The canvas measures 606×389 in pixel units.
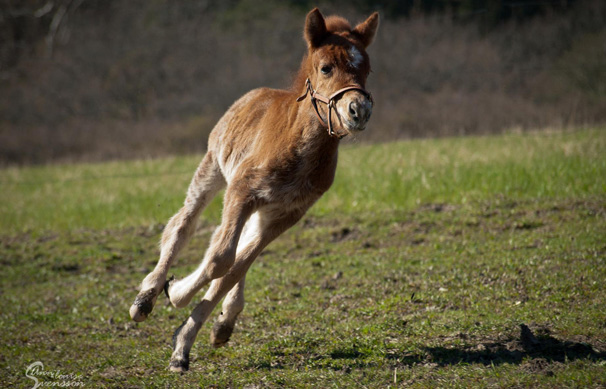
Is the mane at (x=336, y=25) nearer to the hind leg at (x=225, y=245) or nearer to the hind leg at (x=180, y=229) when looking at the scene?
the hind leg at (x=225, y=245)

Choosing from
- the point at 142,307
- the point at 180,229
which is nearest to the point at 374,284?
the point at 180,229

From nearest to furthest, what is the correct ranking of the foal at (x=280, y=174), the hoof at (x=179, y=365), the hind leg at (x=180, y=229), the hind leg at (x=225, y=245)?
the foal at (x=280, y=174), the hind leg at (x=225, y=245), the hoof at (x=179, y=365), the hind leg at (x=180, y=229)

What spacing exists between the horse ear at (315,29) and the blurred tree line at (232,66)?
19372 millimetres

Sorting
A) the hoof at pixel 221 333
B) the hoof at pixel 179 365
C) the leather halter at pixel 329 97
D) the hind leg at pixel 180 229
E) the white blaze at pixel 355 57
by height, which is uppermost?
the white blaze at pixel 355 57

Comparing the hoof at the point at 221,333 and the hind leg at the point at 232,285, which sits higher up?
the hind leg at the point at 232,285

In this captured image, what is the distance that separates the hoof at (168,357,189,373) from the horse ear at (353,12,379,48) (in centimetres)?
336

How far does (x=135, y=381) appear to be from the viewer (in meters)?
5.40

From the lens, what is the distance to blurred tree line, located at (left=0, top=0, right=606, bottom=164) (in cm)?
2703

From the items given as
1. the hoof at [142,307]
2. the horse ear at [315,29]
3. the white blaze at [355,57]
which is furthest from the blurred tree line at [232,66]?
the hoof at [142,307]

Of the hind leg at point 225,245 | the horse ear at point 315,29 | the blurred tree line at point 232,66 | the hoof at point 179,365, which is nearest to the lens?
the horse ear at point 315,29

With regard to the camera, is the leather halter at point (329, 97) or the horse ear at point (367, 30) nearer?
the leather halter at point (329, 97)

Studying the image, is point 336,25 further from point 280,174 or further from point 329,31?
point 280,174

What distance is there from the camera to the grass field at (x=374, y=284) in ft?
17.6

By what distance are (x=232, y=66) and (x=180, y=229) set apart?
32167 millimetres
